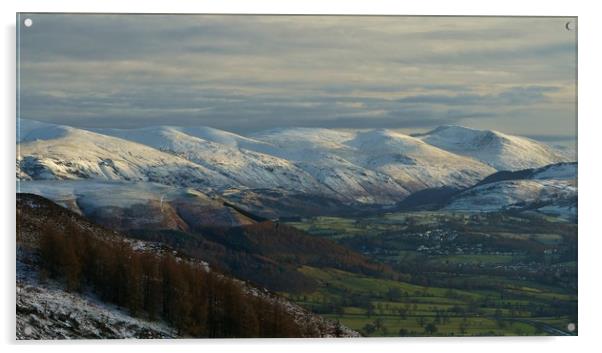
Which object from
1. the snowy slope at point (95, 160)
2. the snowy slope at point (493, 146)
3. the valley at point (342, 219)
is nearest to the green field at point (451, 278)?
the valley at point (342, 219)

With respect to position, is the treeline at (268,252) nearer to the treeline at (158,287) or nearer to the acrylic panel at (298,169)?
the acrylic panel at (298,169)

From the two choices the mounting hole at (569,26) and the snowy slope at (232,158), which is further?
the snowy slope at (232,158)

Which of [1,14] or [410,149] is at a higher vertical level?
[1,14]

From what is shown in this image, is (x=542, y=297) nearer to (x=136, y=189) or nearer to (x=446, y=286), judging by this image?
(x=446, y=286)

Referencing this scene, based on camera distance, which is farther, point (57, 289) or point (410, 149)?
point (410, 149)

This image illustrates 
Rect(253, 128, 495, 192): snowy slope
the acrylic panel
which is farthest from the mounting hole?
Rect(253, 128, 495, 192): snowy slope

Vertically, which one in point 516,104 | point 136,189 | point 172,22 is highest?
point 172,22

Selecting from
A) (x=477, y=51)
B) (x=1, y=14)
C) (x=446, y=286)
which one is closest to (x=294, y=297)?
(x=446, y=286)
